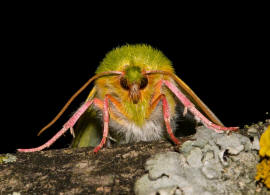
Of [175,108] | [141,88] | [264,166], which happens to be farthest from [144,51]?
[264,166]

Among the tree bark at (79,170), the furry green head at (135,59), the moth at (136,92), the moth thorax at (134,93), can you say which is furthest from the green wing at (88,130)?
the tree bark at (79,170)

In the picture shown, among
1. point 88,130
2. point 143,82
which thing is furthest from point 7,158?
point 88,130

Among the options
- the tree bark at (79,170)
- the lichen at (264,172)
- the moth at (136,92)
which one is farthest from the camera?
the moth at (136,92)

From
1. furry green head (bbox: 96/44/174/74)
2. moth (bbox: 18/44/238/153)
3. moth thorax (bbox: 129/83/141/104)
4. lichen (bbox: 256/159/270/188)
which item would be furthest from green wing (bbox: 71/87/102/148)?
lichen (bbox: 256/159/270/188)

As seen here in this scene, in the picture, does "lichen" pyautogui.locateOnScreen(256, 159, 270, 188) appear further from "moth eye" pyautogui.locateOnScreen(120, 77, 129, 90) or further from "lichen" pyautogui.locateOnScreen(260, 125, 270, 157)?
"moth eye" pyautogui.locateOnScreen(120, 77, 129, 90)

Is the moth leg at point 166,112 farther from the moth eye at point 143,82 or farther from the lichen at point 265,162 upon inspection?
the lichen at point 265,162
